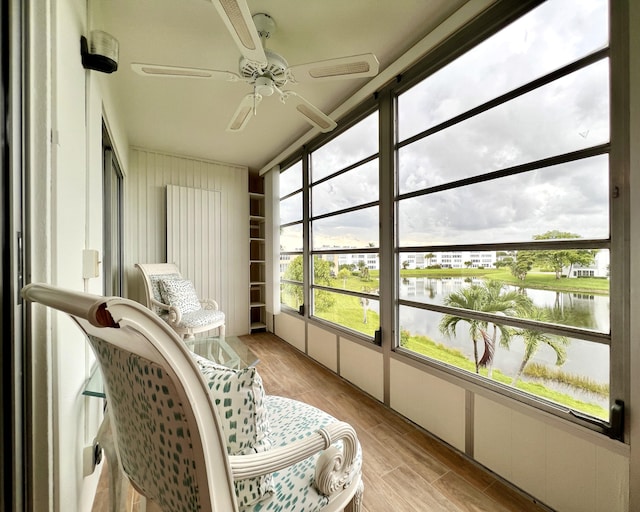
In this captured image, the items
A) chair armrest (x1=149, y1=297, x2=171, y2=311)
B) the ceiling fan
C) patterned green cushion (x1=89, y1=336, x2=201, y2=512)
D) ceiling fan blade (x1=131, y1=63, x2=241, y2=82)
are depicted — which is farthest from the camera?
chair armrest (x1=149, y1=297, x2=171, y2=311)

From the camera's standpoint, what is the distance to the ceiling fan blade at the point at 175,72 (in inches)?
56.1

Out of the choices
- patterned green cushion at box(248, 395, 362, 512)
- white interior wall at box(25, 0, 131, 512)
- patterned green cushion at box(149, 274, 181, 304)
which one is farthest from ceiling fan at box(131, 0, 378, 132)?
patterned green cushion at box(149, 274, 181, 304)

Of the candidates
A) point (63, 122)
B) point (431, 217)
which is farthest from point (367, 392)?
point (63, 122)

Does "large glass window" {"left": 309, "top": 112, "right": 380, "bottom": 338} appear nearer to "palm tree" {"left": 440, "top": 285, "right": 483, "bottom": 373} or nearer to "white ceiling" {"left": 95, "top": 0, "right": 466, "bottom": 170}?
"white ceiling" {"left": 95, "top": 0, "right": 466, "bottom": 170}

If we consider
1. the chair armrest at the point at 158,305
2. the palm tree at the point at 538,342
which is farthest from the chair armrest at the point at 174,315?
the palm tree at the point at 538,342

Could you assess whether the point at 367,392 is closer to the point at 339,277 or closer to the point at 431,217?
the point at 339,277

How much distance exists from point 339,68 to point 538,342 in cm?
178

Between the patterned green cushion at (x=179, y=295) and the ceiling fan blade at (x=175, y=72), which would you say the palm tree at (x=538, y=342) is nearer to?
the ceiling fan blade at (x=175, y=72)

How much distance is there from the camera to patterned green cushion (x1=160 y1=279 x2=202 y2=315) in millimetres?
2891

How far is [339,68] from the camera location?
144cm

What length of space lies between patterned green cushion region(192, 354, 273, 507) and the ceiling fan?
1.31m

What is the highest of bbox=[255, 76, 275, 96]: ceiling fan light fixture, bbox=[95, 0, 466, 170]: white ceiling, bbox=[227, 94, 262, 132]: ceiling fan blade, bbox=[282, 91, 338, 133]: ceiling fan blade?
bbox=[95, 0, 466, 170]: white ceiling

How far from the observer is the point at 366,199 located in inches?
98.6

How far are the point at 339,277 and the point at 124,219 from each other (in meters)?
2.70
